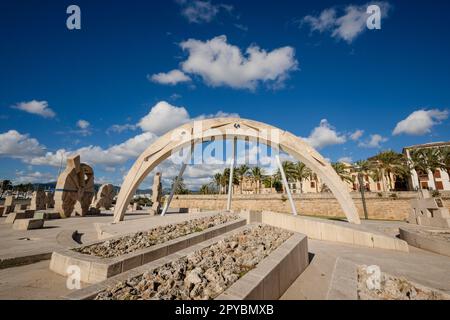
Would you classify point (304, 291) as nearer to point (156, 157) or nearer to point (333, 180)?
point (333, 180)

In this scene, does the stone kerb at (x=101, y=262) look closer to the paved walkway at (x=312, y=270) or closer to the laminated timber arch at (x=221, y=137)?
the paved walkway at (x=312, y=270)

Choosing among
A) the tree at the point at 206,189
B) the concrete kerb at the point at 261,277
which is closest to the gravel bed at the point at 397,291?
the concrete kerb at the point at 261,277

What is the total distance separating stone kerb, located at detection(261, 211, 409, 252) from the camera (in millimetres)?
8875

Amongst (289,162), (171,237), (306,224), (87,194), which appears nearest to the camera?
(171,237)

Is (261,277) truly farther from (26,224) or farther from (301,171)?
(301,171)

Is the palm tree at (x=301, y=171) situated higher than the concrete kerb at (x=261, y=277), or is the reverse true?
the palm tree at (x=301, y=171)

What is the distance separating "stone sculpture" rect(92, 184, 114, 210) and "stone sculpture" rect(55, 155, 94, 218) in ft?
28.3

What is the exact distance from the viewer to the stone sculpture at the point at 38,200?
76.0 ft

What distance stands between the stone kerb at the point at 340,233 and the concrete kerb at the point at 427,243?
3.09 feet

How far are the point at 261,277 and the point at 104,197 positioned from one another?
29795 millimetres

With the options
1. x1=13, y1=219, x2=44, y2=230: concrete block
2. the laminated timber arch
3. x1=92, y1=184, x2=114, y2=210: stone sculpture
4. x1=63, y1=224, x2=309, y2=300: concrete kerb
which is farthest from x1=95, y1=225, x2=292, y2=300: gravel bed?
x1=92, y1=184, x2=114, y2=210: stone sculpture

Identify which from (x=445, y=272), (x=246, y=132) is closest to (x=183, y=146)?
(x=246, y=132)
